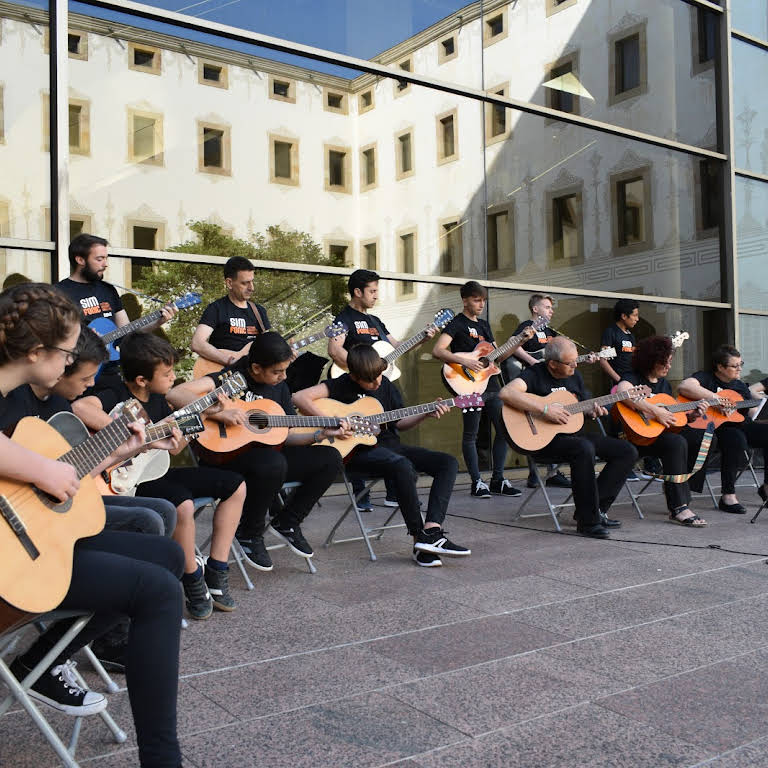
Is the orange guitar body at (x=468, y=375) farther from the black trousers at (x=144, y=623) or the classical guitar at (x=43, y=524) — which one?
the black trousers at (x=144, y=623)

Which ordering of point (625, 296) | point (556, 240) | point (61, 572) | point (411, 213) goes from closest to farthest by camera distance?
point (61, 572) < point (411, 213) < point (556, 240) < point (625, 296)

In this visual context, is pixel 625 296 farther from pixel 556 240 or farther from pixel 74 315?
pixel 74 315

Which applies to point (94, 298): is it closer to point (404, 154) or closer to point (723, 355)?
point (404, 154)

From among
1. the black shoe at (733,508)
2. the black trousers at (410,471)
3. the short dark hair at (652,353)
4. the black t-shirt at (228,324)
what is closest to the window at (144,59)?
the black t-shirt at (228,324)

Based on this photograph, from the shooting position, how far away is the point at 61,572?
2.07 meters

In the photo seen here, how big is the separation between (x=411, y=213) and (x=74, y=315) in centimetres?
671

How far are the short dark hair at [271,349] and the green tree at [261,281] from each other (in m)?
2.27

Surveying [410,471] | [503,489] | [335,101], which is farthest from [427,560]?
[335,101]

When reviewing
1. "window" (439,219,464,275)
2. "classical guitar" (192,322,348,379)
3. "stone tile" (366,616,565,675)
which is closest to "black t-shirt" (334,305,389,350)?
"classical guitar" (192,322,348,379)

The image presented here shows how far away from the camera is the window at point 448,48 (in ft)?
29.7

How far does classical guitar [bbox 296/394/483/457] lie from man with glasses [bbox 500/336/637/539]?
86cm

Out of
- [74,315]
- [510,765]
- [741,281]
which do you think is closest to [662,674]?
[510,765]

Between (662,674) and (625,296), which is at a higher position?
(625,296)

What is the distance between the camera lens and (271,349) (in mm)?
4543
